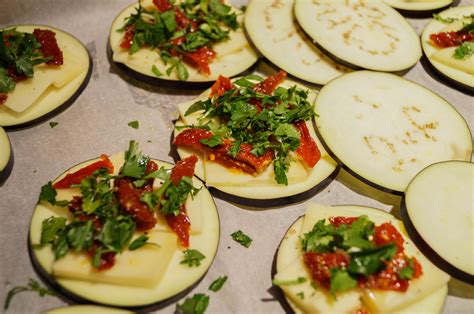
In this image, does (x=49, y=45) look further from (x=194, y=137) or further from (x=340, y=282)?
(x=340, y=282)

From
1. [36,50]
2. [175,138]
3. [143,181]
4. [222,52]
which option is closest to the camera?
[143,181]

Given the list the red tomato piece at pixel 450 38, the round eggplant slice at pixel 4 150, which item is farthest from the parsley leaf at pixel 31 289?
the red tomato piece at pixel 450 38

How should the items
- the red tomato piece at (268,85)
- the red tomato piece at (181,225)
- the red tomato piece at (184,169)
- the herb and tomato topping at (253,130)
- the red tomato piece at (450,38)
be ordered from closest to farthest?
1. the red tomato piece at (181,225)
2. the red tomato piece at (184,169)
3. the herb and tomato topping at (253,130)
4. the red tomato piece at (268,85)
5. the red tomato piece at (450,38)

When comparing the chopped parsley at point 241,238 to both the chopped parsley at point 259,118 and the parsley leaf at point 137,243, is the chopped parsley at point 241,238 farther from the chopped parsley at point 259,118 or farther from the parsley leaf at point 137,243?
the parsley leaf at point 137,243

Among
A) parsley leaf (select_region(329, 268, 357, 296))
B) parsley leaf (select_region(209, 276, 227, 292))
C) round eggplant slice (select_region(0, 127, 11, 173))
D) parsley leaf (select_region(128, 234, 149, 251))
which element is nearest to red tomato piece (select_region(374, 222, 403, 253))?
parsley leaf (select_region(329, 268, 357, 296))

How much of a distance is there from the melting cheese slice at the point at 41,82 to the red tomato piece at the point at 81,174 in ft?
3.82

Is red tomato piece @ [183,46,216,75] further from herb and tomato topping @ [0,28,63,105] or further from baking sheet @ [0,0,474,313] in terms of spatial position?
herb and tomato topping @ [0,28,63,105]

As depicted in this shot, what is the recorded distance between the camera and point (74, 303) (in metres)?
3.87

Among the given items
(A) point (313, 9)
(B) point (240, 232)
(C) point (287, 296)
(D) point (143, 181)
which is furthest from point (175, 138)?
(A) point (313, 9)

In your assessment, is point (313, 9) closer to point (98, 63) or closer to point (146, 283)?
point (98, 63)

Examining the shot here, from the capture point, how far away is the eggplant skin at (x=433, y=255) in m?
3.96

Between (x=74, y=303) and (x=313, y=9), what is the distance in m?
4.38

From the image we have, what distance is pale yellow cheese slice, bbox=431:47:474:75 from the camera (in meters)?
5.62

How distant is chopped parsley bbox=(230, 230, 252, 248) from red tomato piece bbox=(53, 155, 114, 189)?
1.30 metres
